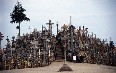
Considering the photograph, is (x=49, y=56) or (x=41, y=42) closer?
(x=49, y=56)

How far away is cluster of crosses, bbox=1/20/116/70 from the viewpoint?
A: 20438 mm

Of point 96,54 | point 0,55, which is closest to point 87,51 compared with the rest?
point 96,54

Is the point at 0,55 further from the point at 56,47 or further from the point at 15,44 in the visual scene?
the point at 56,47

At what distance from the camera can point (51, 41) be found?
1043 inches

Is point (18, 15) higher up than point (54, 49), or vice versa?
point (18, 15)

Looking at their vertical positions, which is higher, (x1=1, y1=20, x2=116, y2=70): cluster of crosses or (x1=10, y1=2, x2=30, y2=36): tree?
(x1=10, y1=2, x2=30, y2=36): tree

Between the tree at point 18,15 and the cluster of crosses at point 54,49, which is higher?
the tree at point 18,15

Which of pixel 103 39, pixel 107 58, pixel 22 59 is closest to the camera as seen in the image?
pixel 22 59

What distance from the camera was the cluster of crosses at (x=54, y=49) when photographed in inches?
805

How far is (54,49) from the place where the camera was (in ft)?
87.6

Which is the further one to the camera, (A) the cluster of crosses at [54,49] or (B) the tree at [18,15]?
(B) the tree at [18,15]

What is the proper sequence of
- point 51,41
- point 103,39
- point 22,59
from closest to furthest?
point 22,59
point 51,41
point 103,39

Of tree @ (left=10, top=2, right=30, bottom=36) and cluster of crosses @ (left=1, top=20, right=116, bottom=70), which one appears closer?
cluster of crosses @ (left=1, top=20, right=116, bottom=70)

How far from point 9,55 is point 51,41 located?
6.65m
